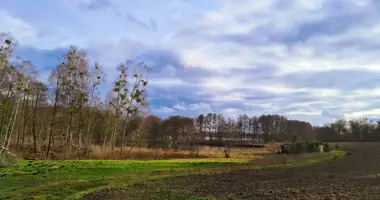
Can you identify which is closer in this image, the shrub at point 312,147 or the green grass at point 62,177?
the green grass at point 62,177

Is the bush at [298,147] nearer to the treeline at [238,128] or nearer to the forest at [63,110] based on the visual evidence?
the forest at [63,110]

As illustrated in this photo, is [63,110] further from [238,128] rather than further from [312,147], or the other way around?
[238,128]

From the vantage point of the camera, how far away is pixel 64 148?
40.3m

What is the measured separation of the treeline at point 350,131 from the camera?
100 metres

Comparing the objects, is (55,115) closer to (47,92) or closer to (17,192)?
(47,92)

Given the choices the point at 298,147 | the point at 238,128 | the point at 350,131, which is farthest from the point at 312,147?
the point at 238,128

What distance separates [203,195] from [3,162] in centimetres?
1854

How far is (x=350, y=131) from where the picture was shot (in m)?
108

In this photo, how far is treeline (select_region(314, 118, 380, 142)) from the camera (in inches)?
3954

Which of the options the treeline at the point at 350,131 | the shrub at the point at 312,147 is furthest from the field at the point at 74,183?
the treeline at the point at 350,131

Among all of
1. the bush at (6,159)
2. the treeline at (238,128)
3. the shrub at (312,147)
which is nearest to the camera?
the bush at (6,159)

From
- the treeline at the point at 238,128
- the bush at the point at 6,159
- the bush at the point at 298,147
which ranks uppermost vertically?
the treeline at the point at 238,128

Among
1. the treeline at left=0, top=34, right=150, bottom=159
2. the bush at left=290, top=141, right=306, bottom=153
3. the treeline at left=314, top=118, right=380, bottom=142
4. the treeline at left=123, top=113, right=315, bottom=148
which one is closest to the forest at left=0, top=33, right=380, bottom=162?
the treeline at left=0, top=34, right=150, bottom=159

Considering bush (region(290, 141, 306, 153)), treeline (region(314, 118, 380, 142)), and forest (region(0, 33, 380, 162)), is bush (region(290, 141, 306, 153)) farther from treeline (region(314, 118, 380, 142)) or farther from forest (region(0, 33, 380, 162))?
treeline (region(314, 118, 380, 142))
